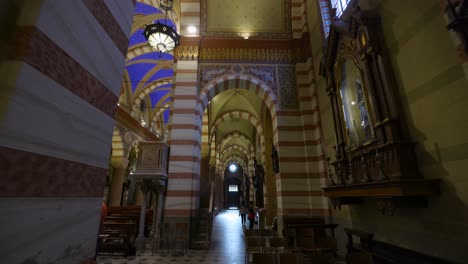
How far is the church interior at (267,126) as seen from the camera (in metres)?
0.83

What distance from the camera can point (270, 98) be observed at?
761cm

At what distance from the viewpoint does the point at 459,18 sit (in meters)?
2.30

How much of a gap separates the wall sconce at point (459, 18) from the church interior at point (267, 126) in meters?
0.01

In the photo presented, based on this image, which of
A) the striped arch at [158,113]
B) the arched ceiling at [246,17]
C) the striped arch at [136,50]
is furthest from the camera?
the striped arch at [158,113]

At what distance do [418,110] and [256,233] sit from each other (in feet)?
12.9

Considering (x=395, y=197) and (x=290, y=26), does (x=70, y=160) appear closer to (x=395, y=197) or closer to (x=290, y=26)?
(x=395, y=197)

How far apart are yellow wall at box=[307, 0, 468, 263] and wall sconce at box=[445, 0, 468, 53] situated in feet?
0.76

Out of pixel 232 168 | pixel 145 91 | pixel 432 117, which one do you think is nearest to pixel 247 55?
pixel 432 117

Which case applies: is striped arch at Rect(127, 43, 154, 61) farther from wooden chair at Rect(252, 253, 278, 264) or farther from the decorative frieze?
wooden chair at Rect(252, 253, 278, 264)

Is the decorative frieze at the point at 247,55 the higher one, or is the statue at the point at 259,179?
the decorative frieze at the point at 247,55

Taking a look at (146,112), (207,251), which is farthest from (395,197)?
(146,112)

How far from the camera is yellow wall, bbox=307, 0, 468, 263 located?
8.18 ft

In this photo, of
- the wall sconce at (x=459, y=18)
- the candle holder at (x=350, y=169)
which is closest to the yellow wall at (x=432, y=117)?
the wall sconce at (x=459, y=18)

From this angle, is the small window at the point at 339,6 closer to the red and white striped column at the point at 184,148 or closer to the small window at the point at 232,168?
the red and white striped column at the point at 184,148
